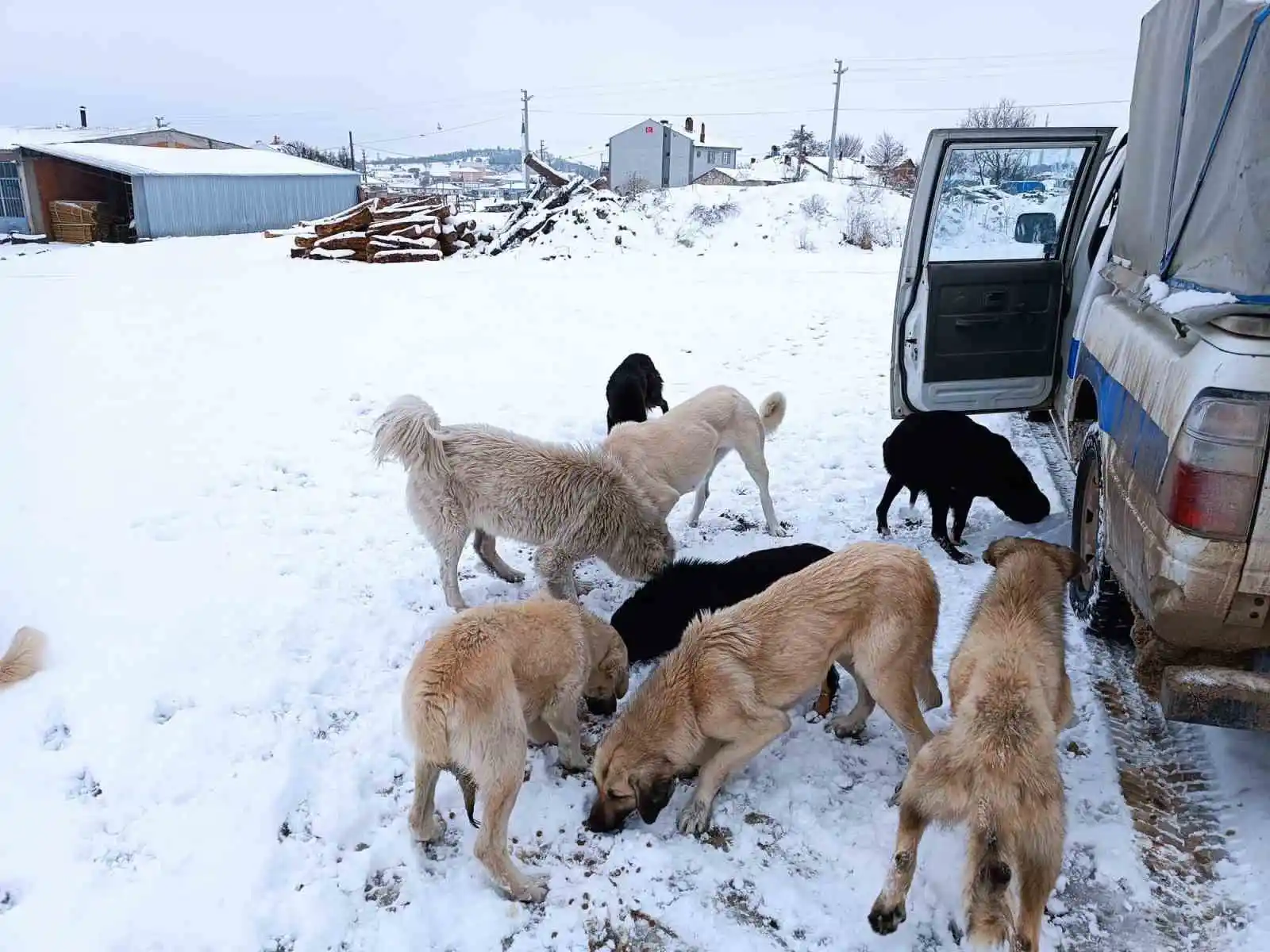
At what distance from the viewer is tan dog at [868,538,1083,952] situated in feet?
8.20

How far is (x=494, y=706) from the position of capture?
123 inches

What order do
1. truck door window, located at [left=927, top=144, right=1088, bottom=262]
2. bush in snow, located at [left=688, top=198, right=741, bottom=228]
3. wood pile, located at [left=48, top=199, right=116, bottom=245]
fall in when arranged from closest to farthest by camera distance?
truck door window, located at [left=927, top=144, right=1088, bottom=262] → bush in snow, located at [left=688, top=198, right=741, bottom=228] → wood pile, located at [left=48, top=199, right=116, bottom=245]

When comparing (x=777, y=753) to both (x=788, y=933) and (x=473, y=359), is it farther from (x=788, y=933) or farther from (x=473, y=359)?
(x=473, y=359)

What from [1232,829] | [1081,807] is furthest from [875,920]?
[1232,829]

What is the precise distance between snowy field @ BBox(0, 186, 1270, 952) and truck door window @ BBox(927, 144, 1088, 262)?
2.01m

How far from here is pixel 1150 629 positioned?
324 cm

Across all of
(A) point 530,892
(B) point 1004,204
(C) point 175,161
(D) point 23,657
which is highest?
Result: (C) point 175,161

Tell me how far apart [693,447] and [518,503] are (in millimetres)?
1543

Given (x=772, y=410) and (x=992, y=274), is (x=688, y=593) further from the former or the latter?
(x=992, y=274)

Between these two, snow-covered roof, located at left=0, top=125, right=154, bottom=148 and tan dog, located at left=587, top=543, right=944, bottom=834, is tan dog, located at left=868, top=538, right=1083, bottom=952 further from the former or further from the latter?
snow-covered roof, located at left=0, top=125, right=154, bottom=148

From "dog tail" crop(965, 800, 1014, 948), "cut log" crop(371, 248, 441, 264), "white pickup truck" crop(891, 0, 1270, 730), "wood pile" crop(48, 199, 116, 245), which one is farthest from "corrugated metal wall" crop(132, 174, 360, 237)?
"dog tail" crop(965, 800, 1014, 948)

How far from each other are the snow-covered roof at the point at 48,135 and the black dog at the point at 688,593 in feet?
118

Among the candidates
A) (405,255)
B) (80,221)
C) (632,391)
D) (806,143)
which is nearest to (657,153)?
(806,143)

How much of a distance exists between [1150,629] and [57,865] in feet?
14.6
